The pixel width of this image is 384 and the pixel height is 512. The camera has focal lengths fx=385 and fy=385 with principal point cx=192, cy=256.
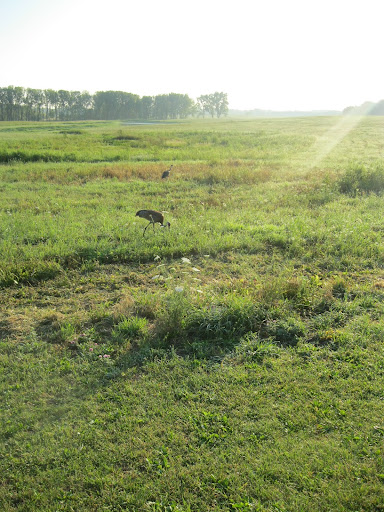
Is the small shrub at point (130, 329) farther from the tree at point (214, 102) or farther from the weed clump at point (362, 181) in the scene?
the tree at point (214, 102)

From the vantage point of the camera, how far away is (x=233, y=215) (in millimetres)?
9484

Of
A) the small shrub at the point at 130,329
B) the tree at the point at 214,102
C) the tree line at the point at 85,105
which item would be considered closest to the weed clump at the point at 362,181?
the small shrub at the point at 130,329

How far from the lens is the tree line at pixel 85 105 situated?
288 ft

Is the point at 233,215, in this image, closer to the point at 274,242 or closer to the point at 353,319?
the point at 274,242

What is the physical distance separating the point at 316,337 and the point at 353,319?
67 centimetres

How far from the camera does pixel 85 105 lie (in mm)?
102250

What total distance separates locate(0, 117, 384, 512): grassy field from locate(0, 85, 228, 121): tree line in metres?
92.4

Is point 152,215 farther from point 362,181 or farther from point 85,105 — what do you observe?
point 85,105

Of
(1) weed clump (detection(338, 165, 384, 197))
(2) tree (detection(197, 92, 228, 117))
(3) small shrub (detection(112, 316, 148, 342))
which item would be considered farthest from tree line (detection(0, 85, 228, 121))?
(3) small shrub (detection(112, 316, 148, 342))

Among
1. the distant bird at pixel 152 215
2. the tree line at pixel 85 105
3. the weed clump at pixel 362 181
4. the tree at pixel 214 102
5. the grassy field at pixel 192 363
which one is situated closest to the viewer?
the grassy field at pixel 192 363

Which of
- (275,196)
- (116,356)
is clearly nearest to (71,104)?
(275,196)

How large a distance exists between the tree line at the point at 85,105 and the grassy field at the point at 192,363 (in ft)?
303

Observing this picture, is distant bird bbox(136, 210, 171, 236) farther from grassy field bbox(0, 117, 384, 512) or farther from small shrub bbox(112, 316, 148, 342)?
small shrub bbox(112, 316, 148, 342)

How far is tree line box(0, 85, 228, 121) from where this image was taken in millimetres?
87688
